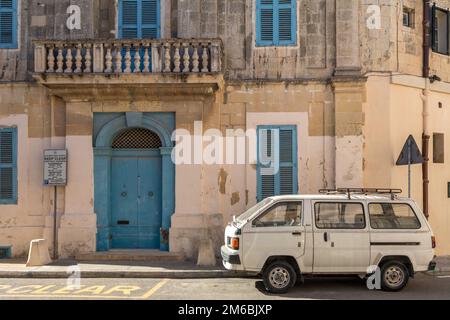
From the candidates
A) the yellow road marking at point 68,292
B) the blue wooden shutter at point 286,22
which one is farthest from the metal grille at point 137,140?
the yellow road marking at point 68,292

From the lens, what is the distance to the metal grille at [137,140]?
15664 mm

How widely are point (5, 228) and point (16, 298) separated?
18.8 feet

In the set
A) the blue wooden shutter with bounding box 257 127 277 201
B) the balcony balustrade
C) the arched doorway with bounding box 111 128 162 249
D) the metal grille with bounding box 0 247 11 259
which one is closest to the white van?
the blue wooden shutter with bounding box 257 127 277 201

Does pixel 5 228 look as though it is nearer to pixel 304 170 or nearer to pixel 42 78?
pixel 42 78

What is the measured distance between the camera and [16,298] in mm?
10188

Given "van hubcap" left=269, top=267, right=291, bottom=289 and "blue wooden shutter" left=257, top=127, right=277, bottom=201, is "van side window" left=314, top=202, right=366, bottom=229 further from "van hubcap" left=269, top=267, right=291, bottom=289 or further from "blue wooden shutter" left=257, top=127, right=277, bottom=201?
"blue wooden shutter" left=257, top=127, right=277, bottom=201

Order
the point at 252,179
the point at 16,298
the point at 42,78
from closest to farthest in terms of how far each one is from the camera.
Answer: the point at 16,298 < the point at 42,78 < the point at 252,179

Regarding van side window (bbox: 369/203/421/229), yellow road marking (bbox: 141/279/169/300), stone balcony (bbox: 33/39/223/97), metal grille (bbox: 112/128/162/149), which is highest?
stone balcony (bbox: 33/39/223/97)

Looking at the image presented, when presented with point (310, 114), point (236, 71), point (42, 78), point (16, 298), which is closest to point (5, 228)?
point (42, 78)

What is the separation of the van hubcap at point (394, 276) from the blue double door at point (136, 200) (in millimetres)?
6529

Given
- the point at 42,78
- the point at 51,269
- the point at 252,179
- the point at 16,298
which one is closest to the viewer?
the point at 16,298

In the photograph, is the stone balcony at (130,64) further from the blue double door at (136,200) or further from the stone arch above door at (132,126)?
the blue double door at (136,200)

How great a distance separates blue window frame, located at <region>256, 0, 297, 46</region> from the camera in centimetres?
1565

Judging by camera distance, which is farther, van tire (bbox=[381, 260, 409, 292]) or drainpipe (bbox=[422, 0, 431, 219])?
drainpipe (bbox=[422, 0, 431, 219])
